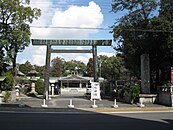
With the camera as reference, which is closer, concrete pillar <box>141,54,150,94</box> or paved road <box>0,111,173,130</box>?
paved road <box>0,111,173,130</box>

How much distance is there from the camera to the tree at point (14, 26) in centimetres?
3534

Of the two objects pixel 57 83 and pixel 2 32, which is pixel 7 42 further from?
pixel 57 83

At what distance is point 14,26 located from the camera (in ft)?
120

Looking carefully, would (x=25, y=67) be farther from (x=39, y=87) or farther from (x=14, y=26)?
(x=14, y=26)

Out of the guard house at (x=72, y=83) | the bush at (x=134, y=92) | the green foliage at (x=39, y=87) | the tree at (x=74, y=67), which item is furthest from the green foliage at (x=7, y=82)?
the tree at (x=74, y=67)

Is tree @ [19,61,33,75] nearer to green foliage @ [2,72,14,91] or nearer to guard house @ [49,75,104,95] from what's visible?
guard house @ [49,75,104,95]

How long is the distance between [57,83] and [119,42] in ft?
131

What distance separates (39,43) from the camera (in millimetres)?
38438

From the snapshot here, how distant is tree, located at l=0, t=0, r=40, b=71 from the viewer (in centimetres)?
3534

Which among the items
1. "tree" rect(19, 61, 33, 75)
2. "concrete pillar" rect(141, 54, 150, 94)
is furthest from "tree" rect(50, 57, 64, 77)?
"concrete pillar" rect(141, 54, 150, 94)

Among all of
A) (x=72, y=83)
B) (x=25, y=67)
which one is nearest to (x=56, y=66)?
(x=25, y=67)

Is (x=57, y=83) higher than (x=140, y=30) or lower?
lower

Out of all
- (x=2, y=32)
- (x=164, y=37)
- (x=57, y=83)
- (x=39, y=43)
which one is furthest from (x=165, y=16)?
(x=57, y=83)

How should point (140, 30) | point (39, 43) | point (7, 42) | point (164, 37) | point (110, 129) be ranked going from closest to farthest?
1. point (110, 129)
2. point (164, 37)
3. point (140, 30)
4. point (7, 42)
5. point (39, 43)
